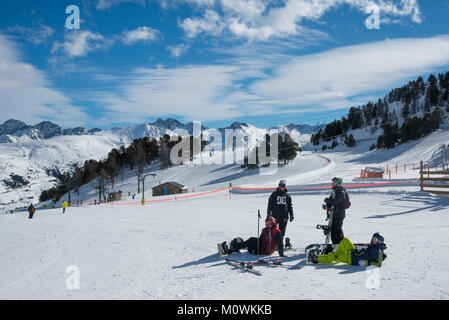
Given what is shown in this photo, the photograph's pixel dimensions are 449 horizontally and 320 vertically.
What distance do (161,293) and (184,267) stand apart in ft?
5.87

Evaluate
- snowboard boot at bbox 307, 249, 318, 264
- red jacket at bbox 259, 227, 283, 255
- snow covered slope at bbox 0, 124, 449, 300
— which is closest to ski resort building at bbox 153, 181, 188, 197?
Answer: snow covered slope at bbox 0, 124, 449, 300

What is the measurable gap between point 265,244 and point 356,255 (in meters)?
2.30

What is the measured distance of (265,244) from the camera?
27.7ft

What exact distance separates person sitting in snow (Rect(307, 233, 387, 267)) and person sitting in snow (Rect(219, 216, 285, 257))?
94cm

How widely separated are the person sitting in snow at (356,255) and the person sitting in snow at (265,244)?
94 cm

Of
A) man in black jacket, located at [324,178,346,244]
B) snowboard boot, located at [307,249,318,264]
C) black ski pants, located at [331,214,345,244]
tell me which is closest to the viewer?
snowboard boot, located at [307,249,318,264]

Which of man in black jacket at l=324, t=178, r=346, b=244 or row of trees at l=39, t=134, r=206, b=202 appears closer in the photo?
man in black jacket at l=324, t=178, r=346, b=244

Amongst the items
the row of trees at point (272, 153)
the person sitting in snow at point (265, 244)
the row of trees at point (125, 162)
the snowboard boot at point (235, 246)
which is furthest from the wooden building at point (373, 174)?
the row of trees at point (125, 162)

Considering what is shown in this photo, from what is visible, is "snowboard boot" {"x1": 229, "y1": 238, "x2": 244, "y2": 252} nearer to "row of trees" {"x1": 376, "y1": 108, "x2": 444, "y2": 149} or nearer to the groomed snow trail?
the groomed snow trail

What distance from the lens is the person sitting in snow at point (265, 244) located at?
812cm

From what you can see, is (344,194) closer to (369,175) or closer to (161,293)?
(161,293)

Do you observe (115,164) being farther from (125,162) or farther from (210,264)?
(210,264)

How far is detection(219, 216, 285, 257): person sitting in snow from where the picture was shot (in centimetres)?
812
